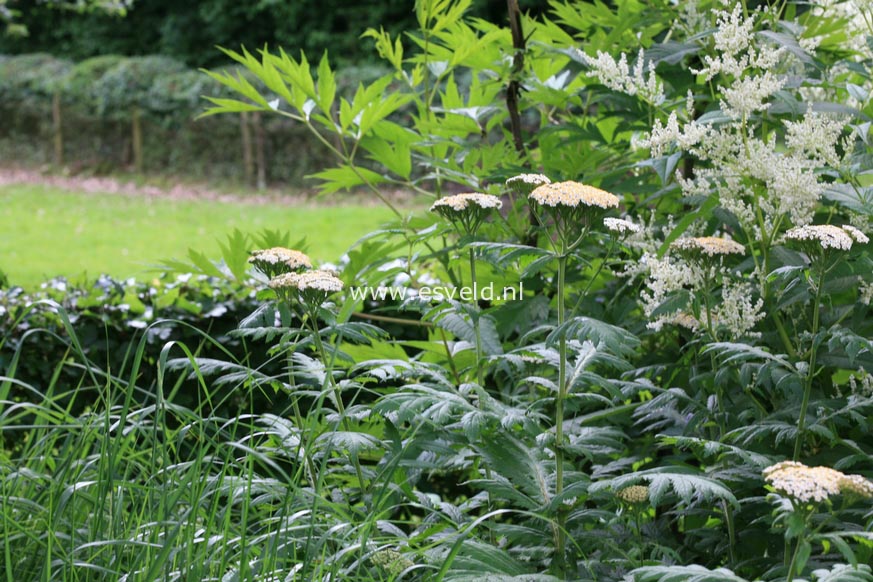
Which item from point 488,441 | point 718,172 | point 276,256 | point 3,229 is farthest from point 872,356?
point 3,229

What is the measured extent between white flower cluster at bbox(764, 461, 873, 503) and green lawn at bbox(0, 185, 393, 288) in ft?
26.8

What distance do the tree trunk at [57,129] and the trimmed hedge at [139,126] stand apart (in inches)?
0.7

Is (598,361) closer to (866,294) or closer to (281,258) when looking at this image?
(866,294)

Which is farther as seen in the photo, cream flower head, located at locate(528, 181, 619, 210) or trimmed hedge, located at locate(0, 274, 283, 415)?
trimmed hedge, located at locate(0, 274, 283, 415)

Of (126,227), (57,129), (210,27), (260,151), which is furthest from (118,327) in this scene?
(210,27)

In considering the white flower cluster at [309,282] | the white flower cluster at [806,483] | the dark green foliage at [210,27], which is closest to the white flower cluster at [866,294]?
the white flower cluster at [806,483]

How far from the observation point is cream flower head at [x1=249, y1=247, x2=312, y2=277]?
1.87 metres

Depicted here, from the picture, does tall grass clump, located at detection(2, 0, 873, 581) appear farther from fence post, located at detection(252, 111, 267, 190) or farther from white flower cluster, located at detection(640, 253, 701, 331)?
fence post, located at detection(252, 111, 267, 190)

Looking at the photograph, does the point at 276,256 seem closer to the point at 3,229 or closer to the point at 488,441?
the point at 488,441

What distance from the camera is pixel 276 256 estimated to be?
1.88 m

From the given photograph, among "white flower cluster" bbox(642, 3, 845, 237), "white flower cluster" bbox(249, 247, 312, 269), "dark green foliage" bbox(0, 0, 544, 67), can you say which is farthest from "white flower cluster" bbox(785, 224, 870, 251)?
"dark green foliage" bbox(0, 0, 544, 67)

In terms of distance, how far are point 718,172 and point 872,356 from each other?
0.46m

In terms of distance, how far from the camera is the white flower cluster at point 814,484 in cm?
126

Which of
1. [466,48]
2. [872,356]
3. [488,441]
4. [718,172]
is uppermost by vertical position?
[466,48]
